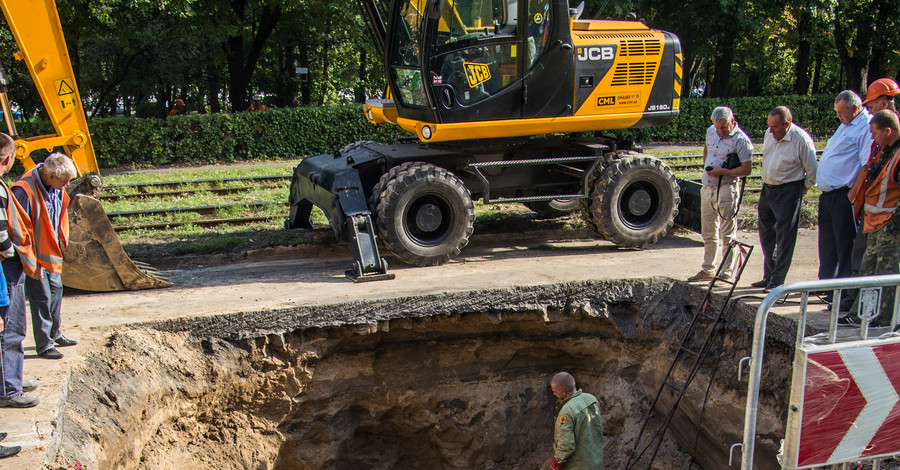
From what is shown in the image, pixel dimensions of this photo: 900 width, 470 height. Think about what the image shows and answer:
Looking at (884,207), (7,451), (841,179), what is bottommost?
(7,451)

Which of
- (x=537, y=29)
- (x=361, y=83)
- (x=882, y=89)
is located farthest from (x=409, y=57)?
(x=361, y=83)

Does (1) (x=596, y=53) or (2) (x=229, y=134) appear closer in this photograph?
(1) (x=596, y=53)

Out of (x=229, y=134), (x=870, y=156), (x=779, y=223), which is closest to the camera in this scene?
(x=870, y=156)

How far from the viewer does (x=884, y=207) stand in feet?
17.1

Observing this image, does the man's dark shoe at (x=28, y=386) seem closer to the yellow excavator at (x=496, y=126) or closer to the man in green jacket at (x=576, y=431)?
the yellow excavator at (x=496, y=126)

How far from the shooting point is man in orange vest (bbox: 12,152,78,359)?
5.31m

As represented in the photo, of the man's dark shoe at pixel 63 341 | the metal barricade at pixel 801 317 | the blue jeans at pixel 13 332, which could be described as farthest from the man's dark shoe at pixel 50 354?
the metal barricade at pixel 801 317

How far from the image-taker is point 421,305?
6.84 meters

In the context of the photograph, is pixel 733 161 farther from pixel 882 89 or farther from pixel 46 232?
pixel 46 232

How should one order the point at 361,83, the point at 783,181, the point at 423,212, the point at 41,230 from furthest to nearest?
1. the point at 361,83
2. the point at 423,212
3. the point at 783,181
4. the point at 41,230

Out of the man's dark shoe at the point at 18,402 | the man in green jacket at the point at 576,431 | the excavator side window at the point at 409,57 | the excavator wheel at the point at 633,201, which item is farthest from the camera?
the excavator wheel at the point at 633,201

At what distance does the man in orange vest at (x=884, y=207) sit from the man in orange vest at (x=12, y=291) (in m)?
6.08

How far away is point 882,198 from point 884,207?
7 centimetres

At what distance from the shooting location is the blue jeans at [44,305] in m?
5.37
